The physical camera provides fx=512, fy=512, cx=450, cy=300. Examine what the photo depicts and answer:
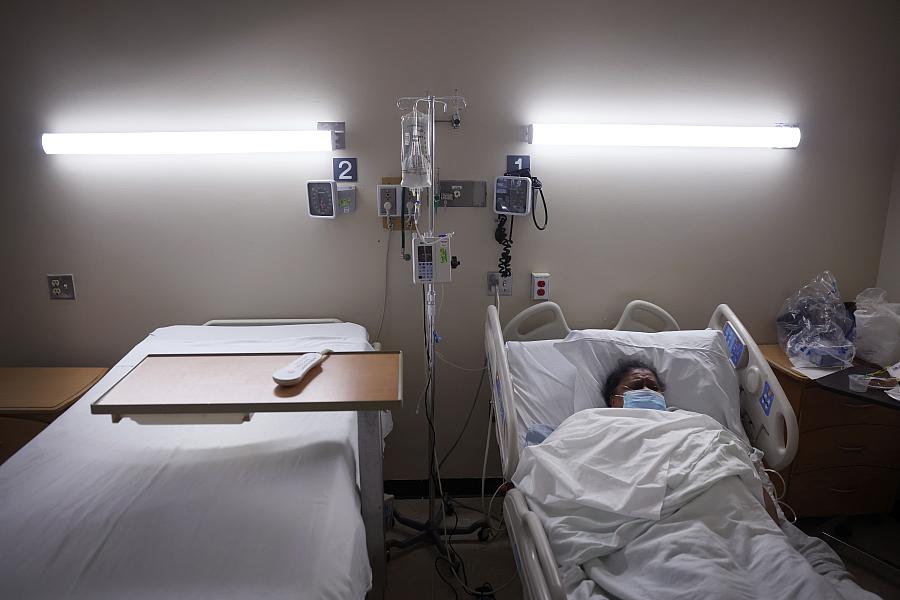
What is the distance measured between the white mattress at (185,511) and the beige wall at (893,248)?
248cm

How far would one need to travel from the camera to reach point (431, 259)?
184 centimetres

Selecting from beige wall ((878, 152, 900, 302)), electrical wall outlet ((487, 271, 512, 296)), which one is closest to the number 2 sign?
electrical wall outlet ((487, 271, 512, 296))

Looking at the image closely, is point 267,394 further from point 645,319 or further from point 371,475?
point 645,319

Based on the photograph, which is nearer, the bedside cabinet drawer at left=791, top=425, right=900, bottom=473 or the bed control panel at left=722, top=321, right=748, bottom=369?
the bed control panel at left=722, top=321, right=748, bottom=369

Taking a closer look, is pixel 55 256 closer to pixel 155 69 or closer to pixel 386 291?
pixel 155 69

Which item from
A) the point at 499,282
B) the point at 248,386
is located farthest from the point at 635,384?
the point at 248,386

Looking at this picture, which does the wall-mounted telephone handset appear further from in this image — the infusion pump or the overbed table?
the overbed table

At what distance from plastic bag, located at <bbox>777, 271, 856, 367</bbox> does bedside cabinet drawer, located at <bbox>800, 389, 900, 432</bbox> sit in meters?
0.14

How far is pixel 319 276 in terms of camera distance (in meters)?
2.27

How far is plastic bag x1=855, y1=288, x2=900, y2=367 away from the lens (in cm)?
208

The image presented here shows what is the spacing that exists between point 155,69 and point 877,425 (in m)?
3.30

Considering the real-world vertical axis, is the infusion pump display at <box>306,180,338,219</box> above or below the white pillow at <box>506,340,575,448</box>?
above

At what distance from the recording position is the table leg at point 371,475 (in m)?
1.34

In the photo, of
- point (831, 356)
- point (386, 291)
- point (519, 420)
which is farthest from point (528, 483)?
point (831, 356)
